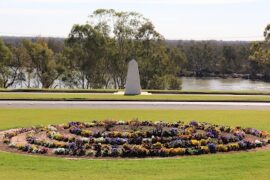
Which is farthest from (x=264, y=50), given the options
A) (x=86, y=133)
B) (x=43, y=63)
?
(x=86, y=133)

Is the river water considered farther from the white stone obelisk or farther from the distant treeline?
the white stone obelisk

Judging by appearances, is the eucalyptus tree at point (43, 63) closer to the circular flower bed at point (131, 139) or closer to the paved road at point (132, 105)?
the paved road at point (132, 105)

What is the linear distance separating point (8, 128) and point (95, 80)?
40.0m

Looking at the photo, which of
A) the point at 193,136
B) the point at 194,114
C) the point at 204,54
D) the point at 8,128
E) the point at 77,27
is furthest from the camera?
the point at 204,54

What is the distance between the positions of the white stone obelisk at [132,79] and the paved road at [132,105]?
480cm

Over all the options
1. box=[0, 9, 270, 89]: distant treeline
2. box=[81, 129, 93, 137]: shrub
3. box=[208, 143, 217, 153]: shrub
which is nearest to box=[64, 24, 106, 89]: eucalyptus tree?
box=[0, 9, 270, 89]: distant treeline

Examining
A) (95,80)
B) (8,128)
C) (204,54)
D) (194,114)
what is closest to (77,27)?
(95,80)

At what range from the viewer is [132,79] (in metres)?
36.5

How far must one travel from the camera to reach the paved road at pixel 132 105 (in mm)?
29203

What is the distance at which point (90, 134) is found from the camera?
55.4ft

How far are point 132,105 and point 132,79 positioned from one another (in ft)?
21.7

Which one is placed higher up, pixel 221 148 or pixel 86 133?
pixel 86 133

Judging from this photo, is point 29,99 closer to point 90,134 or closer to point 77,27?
point 90,134

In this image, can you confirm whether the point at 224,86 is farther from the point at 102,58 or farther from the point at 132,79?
the point at 132,79
